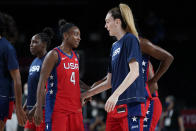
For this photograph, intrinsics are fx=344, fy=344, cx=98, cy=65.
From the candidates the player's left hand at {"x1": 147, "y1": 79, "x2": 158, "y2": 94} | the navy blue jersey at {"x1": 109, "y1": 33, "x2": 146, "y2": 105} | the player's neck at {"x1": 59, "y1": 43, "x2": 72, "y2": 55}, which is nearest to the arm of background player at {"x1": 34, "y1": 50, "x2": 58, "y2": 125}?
the player's neck at {"x1": 59, "y1": 43, "x2": 72, "y2": 55}

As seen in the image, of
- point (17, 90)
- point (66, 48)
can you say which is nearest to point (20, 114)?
point (17, 90)

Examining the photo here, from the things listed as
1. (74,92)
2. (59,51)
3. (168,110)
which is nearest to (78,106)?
(74,92)

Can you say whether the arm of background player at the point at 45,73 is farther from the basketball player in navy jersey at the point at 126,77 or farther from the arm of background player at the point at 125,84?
the arm of background player at the point at 125,84

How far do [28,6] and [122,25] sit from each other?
12864 mm

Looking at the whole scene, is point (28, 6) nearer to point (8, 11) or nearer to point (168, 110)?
point (8, 11)

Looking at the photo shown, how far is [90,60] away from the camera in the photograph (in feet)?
43.7

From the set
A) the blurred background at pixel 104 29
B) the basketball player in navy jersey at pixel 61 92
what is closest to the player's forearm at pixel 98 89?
the basketball player in navy jersey at pixel 61 92

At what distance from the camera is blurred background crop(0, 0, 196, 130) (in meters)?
13.0

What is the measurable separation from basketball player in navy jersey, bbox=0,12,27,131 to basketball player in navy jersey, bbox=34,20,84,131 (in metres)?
0.34

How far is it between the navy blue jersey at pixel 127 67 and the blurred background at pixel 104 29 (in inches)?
316

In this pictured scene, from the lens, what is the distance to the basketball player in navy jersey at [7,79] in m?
3.91

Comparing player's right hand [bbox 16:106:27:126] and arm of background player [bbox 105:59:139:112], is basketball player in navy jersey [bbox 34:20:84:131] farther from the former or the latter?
arm of background player [bbox 105:59:139:112]

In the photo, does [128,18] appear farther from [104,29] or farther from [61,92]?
Result: [104,29]

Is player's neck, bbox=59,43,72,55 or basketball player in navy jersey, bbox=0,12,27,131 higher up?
player's neck, bbox=59,43,72,55
